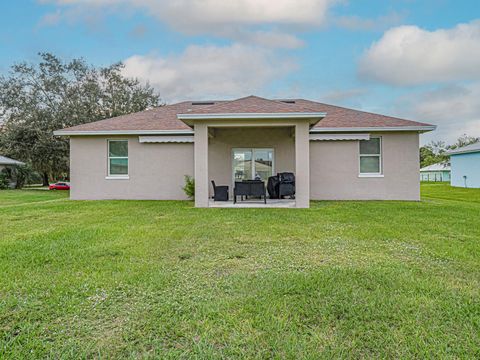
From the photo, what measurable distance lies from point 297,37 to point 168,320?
22044 millimetres

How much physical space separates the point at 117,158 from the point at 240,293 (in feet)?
48.4

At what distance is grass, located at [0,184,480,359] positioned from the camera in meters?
3.08

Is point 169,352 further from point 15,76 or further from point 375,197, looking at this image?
point 15,76

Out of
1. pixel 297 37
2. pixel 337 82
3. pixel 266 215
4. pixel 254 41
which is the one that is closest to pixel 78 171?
pixel 266 215

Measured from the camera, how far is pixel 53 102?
99.8 ft

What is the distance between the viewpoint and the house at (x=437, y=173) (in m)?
58.3

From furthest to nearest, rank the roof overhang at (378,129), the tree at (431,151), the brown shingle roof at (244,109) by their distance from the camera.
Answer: the tree at (431,151)
the roof overhang at (378,129)
the brown shingle roof at (244,109)

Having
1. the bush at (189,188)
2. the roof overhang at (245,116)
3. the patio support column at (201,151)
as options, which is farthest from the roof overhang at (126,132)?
the roof overhang at (245,116)

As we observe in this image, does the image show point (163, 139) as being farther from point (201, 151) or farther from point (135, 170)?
point (201, 151)

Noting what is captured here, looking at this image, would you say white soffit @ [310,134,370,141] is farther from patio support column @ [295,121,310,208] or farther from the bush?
the bush

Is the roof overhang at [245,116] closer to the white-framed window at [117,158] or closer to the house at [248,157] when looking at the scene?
the house at [248,157]

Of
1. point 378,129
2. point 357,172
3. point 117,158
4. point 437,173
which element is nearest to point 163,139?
point 117,158

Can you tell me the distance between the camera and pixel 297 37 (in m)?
21.8

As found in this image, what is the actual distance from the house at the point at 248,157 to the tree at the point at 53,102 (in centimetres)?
1333
